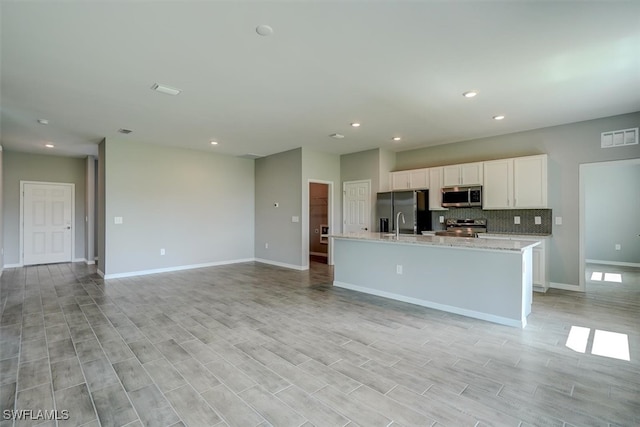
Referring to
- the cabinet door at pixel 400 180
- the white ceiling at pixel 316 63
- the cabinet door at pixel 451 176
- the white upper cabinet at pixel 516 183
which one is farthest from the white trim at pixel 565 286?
the cabinet door at pixel 400 180

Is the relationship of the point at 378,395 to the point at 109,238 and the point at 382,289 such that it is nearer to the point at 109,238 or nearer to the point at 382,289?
the point at 382,289

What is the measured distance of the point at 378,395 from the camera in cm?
208

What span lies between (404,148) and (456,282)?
12.4 ft

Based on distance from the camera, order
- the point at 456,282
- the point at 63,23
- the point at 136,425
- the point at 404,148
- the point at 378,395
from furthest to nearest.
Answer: the point at 404,148
the point at 456,282
the point at 63,23
the point at 378,395
the point at 136,425

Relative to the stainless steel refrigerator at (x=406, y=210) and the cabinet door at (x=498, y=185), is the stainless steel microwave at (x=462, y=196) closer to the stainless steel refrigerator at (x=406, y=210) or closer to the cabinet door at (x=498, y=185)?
the cabinet door at (x=498, y=185)

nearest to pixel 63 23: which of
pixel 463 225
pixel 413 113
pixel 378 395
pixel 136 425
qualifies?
pixel 136 425

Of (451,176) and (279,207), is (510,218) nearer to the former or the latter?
(451,176)

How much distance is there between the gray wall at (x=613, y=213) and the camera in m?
6.66

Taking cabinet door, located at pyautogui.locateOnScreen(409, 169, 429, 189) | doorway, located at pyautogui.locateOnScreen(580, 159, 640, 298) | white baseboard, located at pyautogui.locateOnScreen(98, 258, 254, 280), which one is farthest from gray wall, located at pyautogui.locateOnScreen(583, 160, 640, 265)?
white baseboard, located at pyautogui.locateOnScreen(98, 258, 254, 280)

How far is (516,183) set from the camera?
5156 millimetres

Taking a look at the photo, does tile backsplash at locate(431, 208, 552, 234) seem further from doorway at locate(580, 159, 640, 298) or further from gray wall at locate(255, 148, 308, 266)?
gray wall at locate(255, 148, 308, 266)

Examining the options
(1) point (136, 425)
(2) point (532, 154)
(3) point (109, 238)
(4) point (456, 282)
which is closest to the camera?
(1) point (136, 425)

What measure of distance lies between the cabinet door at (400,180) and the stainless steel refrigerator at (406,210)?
350 mm

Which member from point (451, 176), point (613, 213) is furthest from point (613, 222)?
point (451, 176)
